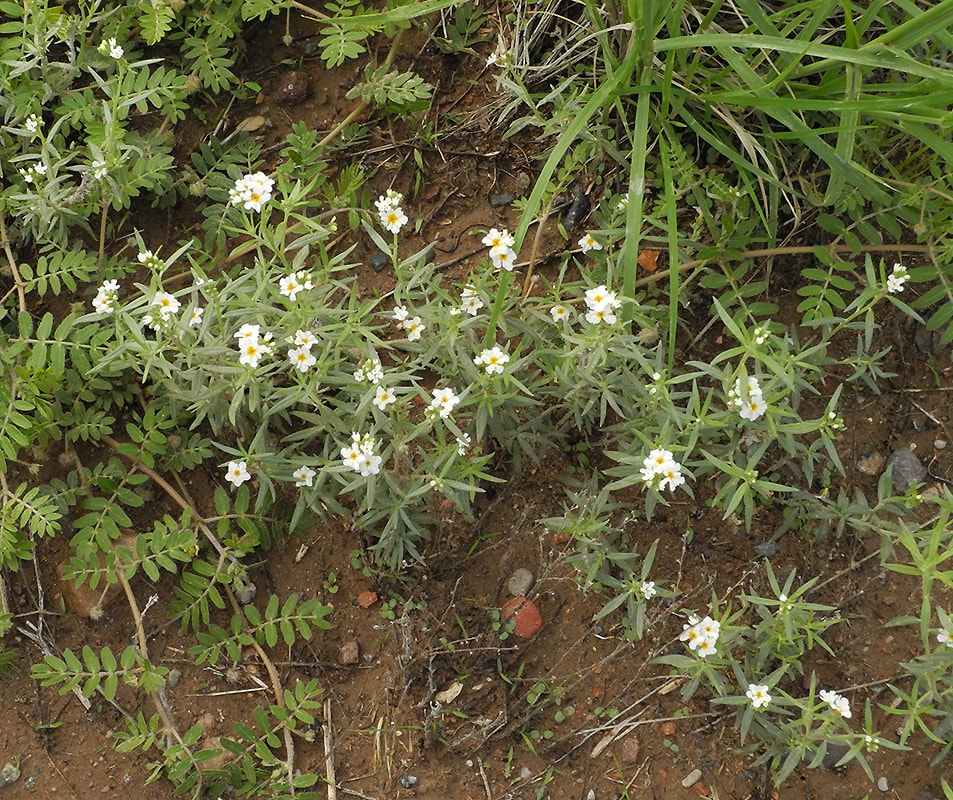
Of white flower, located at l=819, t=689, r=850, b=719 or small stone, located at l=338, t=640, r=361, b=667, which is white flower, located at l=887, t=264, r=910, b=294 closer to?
white flower, located at l=819, t=689, r=850, b=719

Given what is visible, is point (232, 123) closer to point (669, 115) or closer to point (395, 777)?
point (669, 115)

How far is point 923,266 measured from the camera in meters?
3.28

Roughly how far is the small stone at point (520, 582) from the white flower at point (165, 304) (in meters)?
1.50

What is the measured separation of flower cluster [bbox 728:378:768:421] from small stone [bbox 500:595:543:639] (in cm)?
105

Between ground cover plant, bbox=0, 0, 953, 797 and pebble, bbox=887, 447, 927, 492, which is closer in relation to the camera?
ground cover plant, bbox=0, 0, 953, 797

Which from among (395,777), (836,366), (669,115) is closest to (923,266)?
(836,366)

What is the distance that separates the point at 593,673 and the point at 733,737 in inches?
20.3

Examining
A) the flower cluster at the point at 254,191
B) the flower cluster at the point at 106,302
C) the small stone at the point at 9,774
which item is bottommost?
the small stone at the point at 9,774

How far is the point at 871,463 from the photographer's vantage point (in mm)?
3336

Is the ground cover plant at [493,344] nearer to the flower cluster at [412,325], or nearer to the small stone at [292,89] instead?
the flower cluster at [412,325]

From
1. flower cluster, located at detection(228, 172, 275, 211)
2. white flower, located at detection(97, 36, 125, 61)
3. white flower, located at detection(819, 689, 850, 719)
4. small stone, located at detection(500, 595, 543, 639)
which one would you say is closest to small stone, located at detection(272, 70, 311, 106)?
white flower, located at detection(97, 36, 125, 61)

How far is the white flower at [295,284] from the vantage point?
2.63 m

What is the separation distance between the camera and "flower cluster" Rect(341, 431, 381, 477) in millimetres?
2613

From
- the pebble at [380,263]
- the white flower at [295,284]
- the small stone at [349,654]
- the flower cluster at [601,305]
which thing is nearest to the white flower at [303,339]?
the white flower at [295,284]
